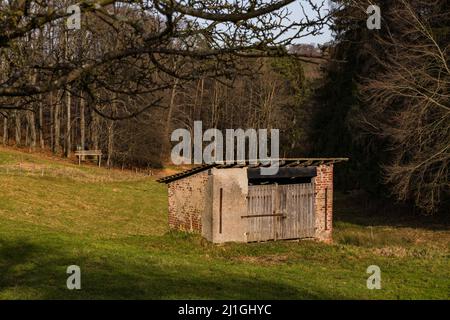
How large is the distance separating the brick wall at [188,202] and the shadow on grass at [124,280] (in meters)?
5.92

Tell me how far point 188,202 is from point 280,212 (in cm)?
345

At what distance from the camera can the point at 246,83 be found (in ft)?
210

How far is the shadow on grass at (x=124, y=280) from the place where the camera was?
962 centimetres

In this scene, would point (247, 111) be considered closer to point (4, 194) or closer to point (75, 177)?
point (75, 177)

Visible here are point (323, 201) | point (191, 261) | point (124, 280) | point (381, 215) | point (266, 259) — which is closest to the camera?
point (124, 280)

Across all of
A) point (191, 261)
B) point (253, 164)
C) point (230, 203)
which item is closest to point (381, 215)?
point (253, 164)

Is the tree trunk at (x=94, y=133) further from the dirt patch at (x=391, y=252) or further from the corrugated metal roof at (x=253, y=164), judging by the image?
the dirt patch at (x=391, y=252)

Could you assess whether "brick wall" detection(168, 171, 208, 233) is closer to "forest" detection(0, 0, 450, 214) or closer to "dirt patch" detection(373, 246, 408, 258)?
"forest" detection(0, 0, 450, 214)

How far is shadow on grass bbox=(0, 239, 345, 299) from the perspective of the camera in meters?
9.62

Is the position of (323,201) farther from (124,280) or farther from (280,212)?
(124,280)

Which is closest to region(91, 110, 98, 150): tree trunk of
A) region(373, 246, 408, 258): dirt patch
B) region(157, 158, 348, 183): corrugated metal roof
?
region(157, 158, 348, 183): corrugated metal roof

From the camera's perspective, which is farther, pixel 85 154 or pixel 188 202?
pixel 85 154

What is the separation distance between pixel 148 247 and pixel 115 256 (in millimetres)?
3572

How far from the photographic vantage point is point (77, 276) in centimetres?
1041
